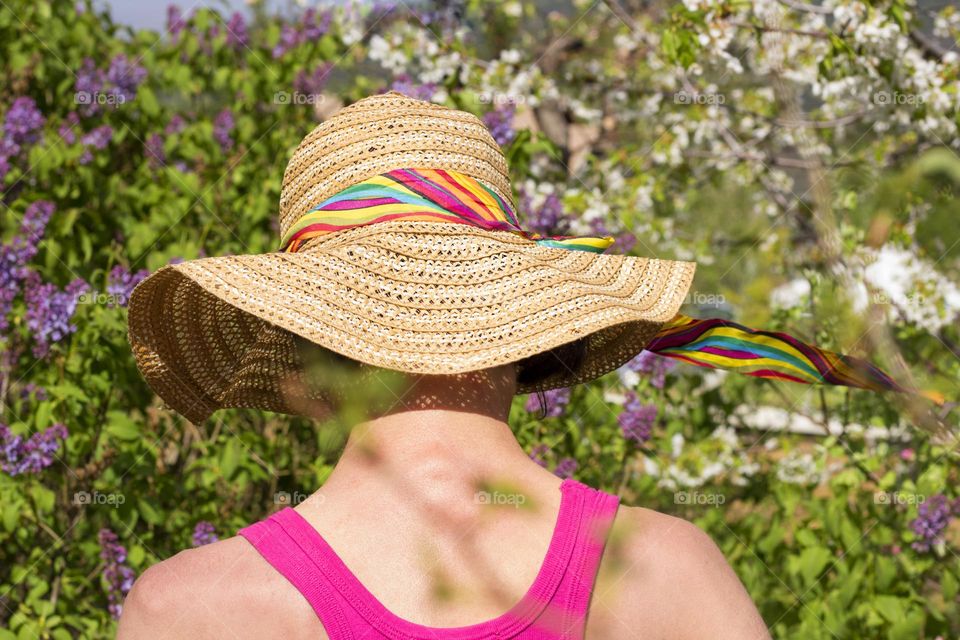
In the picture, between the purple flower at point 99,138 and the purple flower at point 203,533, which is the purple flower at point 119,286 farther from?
the purple flower at point 99,138

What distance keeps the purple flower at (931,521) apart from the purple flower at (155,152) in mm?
2675

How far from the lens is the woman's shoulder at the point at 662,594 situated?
1226 millimetres

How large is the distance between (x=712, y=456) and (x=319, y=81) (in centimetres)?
193

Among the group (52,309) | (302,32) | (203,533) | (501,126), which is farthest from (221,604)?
(302,32)

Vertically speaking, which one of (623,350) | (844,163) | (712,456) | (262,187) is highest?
(623,350)

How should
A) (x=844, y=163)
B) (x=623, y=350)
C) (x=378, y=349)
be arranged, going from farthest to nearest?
(x=844, y=163) < (x=623, y=350) < (x=378, y=349)

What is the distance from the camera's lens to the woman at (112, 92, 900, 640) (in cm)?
120

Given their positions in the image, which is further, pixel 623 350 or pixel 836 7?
pixel 836 7

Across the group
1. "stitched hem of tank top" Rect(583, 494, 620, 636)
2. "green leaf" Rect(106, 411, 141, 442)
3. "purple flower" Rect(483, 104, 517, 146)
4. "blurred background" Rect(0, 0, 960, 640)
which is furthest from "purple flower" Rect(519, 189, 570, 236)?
"stitched hem of tank top" Rect(583, 494, 620, 636)

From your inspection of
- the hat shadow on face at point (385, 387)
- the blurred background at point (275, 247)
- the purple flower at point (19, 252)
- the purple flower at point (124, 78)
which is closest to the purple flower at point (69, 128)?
the blurred background at point (275, 247)

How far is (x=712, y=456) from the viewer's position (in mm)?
3566

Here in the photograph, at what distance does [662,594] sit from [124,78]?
2.98 m

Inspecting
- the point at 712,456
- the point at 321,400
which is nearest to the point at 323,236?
the point at 321,400

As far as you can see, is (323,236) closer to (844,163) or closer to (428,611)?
(428,611)
